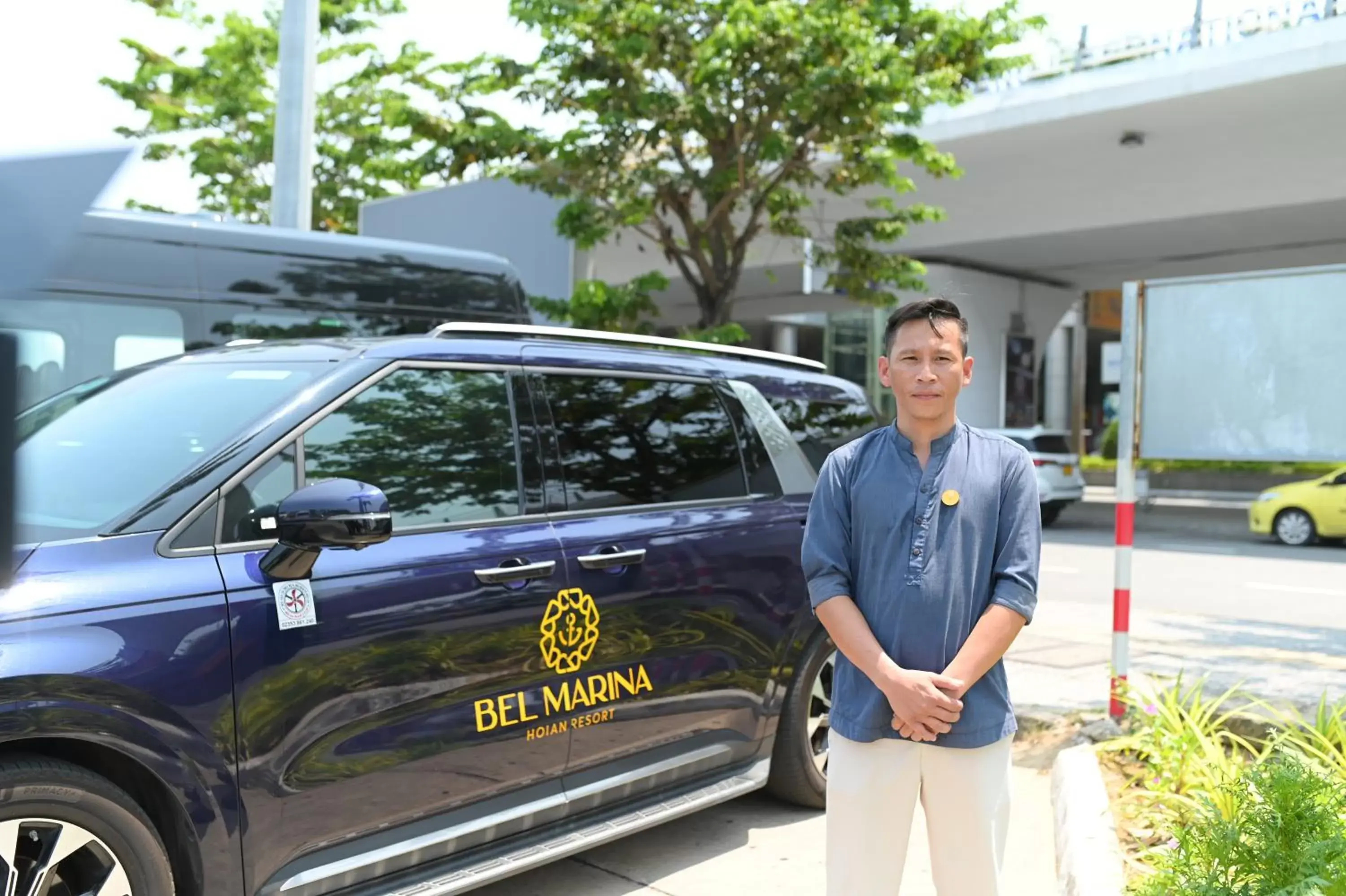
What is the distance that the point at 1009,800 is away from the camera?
2.68 metres

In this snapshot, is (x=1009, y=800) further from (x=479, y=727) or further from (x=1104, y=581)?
(x=1104, y=581)

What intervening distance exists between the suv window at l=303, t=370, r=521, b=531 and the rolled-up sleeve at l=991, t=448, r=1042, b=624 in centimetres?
161

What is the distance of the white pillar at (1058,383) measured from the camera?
4606 centimetres

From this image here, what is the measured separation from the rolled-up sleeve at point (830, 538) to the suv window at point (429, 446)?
1237mm

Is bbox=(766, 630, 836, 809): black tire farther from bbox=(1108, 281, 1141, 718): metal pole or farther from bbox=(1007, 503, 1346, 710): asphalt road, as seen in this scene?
bbox=(1007, 503, 1346, 710): asphalt road

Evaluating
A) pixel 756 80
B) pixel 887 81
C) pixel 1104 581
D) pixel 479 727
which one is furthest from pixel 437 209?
pixel 479 727

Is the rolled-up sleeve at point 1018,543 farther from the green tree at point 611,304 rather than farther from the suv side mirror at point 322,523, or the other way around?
the green tree at point 611,304

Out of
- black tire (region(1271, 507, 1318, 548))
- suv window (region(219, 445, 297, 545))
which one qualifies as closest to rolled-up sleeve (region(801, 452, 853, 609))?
suv window (region(219, 445, 297, 545))

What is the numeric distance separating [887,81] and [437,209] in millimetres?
12078

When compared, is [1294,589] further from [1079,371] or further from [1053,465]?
[1079,371]

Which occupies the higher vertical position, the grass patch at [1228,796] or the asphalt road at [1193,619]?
the grass patch at [1228,796]

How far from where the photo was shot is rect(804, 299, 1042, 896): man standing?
8.43 feet

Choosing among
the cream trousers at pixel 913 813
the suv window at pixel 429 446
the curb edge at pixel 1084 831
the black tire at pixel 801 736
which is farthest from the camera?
the black tire at pixel 801 736

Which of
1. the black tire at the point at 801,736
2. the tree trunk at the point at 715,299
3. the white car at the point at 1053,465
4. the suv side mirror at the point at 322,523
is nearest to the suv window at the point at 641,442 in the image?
the black tire at the point at 801,736
